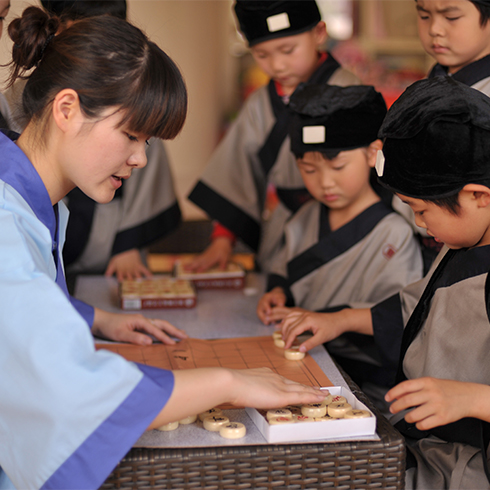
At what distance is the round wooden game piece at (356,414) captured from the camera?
2.81 feet

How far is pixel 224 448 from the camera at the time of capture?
2.73ft

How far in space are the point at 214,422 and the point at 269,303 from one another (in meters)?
0.65

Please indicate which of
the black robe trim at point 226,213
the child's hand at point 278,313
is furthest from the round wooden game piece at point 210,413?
the black robe trim at point 226,213

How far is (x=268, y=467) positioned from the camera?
32.9 inches

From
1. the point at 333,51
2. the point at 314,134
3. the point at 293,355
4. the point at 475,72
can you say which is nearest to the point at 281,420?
the point at 293,355

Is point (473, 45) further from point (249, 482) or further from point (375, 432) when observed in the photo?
point (249, 482)

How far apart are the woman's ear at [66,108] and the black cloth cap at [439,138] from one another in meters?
0.52

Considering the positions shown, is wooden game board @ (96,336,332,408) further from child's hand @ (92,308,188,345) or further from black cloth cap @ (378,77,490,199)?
black cloth cap @ (378,77,490,199)

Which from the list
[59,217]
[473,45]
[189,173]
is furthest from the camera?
[189,173]

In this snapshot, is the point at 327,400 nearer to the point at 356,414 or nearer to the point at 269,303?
the point at 356,414

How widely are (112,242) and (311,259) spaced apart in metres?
0.72

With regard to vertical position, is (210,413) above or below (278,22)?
below

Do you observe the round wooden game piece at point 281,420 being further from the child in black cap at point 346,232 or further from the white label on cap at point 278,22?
the white label on cap at point 278,22

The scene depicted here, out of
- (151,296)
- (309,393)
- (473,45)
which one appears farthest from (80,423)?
(473,45)
